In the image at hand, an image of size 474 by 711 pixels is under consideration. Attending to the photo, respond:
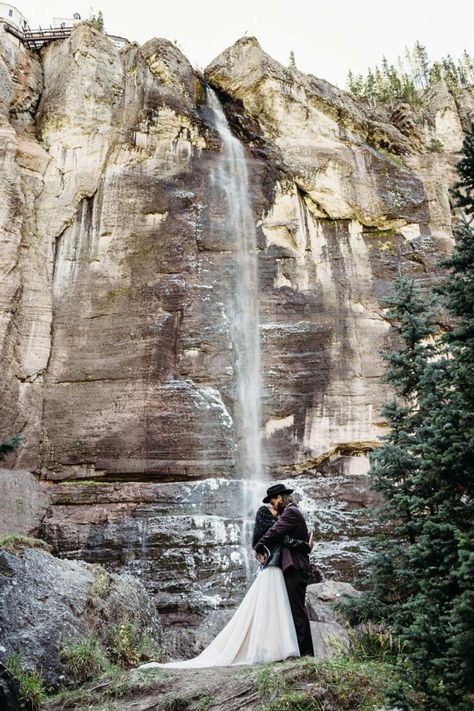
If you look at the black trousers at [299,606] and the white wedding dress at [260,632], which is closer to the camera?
the white wedding dress at [260,632]

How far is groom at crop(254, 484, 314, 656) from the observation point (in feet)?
23.0

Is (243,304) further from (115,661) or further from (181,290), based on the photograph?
(115,661)

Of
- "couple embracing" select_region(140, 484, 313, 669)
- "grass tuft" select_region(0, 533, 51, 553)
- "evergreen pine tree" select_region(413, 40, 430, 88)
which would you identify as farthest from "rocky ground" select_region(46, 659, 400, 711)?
"evergreen pine tree" select_region(413, 40, 430, 88)

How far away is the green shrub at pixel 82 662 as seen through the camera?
7898mm

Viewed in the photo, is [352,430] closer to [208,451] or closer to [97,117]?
[208,451]

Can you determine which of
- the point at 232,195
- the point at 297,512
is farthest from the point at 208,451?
the point at 297,512

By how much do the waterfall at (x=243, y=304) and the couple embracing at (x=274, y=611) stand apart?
9.70 m

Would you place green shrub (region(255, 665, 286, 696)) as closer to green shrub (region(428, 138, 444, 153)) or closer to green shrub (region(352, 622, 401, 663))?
green shrub (region(352, 622, 401, 663))

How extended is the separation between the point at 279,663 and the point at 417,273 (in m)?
18.0

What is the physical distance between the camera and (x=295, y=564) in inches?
280

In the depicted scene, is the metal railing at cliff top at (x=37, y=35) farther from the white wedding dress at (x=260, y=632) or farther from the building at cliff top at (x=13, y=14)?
the white wedding dress at (x=260, y=632)

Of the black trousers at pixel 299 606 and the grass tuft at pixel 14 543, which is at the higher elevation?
the grass tuft at pixel 14 543

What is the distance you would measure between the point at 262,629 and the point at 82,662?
103 inches

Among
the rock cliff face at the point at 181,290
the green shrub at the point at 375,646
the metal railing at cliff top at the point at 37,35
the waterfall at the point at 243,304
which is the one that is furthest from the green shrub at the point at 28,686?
the metal railing at cliff top at the point at 37,35
